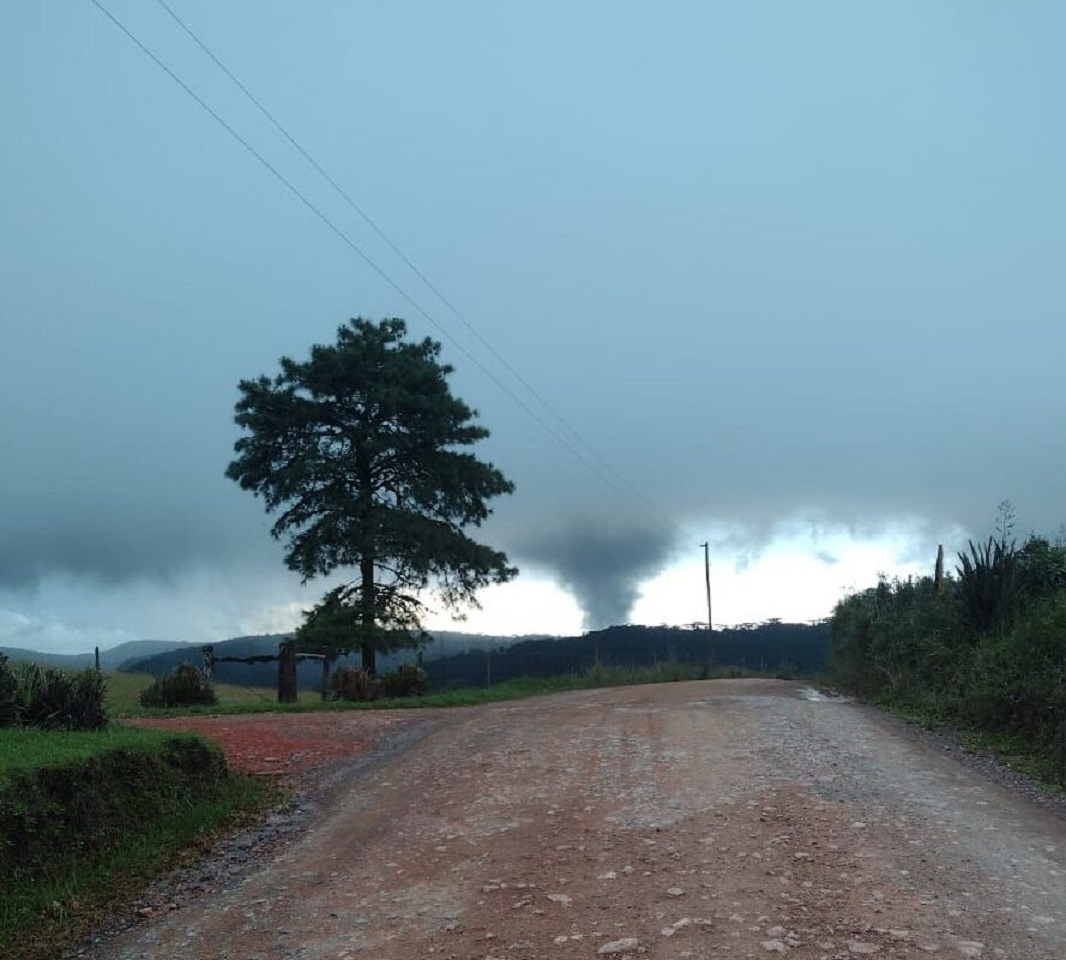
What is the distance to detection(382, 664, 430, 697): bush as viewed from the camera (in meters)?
24.5

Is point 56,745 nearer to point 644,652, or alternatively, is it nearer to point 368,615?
point 368,615

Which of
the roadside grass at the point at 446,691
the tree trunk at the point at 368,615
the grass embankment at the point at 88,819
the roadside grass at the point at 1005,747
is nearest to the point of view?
the grass embankment at the point at 88,819

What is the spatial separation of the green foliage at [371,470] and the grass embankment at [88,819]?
18.7m

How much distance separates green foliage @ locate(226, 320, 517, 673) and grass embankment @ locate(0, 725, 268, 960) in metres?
18.7

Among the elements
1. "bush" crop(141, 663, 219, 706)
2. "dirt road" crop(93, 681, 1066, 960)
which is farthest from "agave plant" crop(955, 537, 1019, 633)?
"bush" crop(141, 663, 219, 706)

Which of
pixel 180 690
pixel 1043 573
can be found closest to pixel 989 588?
pixel 1043 573

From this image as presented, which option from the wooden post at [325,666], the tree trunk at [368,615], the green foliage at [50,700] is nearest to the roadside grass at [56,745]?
the green foliage at [50,700]

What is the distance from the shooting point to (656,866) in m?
6.45

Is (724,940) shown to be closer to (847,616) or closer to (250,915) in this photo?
(250,915)

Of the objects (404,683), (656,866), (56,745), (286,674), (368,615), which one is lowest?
(656,866)

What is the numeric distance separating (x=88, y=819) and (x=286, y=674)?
15532 mm

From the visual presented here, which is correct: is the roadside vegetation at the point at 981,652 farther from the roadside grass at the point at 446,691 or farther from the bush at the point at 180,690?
the bush at the point at 180,690

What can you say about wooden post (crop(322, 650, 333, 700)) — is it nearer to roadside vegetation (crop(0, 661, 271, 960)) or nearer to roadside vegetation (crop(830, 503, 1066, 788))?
roadside vegetation (crop(830, 503, 1066, 788))

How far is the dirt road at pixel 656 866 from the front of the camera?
5219 mm
